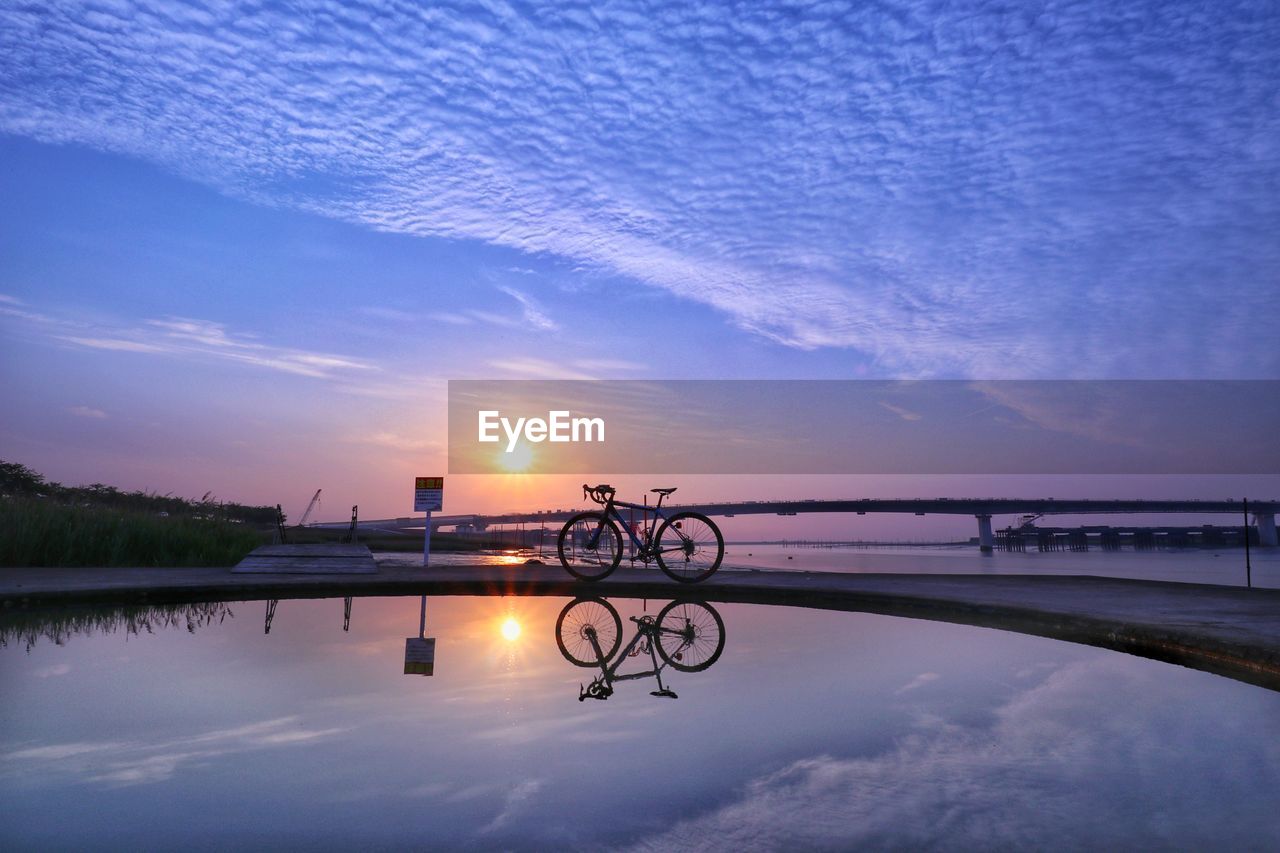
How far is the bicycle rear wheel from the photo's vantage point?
7.97m

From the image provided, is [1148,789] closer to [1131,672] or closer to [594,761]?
[594,761]

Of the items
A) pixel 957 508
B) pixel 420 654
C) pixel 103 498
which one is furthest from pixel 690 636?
pixel 957 508

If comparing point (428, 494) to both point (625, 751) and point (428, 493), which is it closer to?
point (428, 493)

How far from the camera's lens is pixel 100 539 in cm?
1828

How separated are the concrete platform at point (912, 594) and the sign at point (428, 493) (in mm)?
2394

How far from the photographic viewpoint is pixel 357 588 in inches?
548

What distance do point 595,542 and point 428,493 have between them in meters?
8.39

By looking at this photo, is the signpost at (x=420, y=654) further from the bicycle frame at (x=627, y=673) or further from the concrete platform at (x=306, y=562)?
the concrete platform at (x=306, y=562)

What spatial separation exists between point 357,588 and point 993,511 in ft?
458

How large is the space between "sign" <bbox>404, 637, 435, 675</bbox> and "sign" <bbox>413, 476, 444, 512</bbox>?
11849 mm

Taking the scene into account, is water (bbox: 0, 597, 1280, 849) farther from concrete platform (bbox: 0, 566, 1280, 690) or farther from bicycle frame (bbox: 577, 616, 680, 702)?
concrete platform (bbox: 0, 566, 1280, 690)

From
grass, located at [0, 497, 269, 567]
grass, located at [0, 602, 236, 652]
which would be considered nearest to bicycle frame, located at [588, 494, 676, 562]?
grass, located at [0, 602, 236, 652]

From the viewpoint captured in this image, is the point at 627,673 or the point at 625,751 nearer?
the point at 625,751

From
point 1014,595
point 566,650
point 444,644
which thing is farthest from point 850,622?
point 444,644
